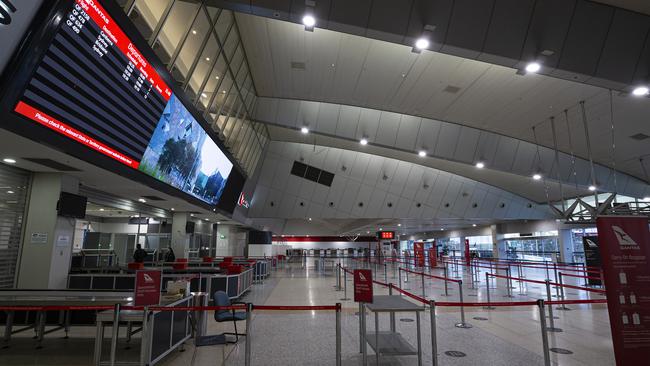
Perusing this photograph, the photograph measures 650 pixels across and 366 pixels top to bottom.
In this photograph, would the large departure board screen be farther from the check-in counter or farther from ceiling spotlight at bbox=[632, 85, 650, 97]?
ceiling spotlight at bbox=[632, 85, 650, 97]

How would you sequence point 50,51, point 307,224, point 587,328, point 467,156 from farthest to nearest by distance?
point 307,224
point 467,156
point 587,328
point 50,51

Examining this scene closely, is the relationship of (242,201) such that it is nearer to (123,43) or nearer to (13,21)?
(123,43)

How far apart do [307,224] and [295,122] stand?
831 inches

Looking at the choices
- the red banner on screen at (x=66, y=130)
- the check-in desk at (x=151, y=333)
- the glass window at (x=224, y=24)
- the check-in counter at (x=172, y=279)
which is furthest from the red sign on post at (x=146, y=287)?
the glass window at (x=224, y=24)

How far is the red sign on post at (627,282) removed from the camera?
187 inches

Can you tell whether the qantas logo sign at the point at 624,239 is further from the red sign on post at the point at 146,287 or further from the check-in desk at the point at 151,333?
the red sign on post at the point at 146,287

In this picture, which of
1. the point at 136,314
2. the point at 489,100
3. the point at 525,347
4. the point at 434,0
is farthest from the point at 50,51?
the point at 489,100

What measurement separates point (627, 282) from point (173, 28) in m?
9.86

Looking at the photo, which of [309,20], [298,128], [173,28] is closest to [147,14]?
[173,28]

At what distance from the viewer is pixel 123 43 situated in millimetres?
5684

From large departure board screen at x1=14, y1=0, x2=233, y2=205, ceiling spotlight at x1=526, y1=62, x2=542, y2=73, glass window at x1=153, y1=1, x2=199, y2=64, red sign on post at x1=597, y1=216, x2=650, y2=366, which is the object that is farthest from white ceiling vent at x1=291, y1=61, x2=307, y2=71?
red sign on post at x1=597, y1=216, x2=650, y2=366

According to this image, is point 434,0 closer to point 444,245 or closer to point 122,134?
point 122,134

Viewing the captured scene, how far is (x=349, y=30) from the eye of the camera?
6.16 m

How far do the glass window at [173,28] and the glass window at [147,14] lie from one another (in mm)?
241
